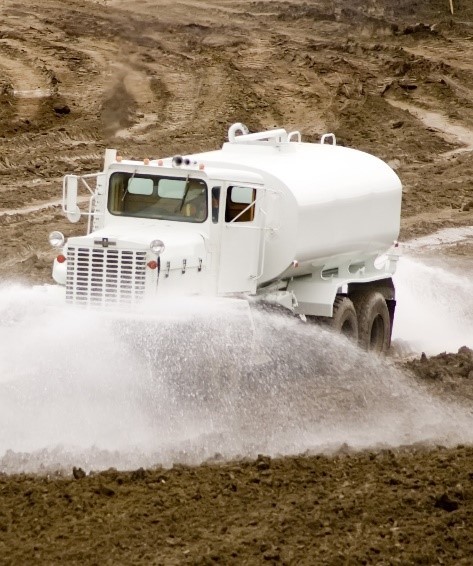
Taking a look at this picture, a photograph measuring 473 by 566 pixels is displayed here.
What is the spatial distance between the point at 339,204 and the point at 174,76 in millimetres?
24731

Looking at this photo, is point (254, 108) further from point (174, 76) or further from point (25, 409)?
point (25, 409)

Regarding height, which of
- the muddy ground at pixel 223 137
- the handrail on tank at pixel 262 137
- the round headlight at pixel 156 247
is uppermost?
the handrail on tank at pixel 262 137

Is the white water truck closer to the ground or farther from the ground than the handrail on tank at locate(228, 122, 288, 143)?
closer to the ground

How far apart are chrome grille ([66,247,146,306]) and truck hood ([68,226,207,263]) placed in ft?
0.26

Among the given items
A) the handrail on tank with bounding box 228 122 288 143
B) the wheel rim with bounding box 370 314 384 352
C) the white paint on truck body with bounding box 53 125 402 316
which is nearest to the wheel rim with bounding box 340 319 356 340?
the white paint on truck body with bounding box 53 125 402 316

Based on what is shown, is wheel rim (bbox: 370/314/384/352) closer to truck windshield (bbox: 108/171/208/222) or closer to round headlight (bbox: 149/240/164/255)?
truck windshield (bbox: 108/171/208/222)

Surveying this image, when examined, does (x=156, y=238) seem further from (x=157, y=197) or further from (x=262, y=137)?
(x=262, y=137)

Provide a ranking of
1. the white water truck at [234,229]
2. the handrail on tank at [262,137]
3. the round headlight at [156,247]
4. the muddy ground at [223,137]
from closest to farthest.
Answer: the muddy ground at [223,137] < the round headlight at [156,247] < the white water truck at [234,229] < the handrail on tank at [262,137]

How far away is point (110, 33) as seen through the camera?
4506cm

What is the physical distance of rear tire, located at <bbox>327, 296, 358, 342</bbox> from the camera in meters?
16.6

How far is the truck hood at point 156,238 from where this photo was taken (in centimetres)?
1398

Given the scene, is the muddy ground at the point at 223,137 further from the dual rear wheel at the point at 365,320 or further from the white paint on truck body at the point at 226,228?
the white paint on truck body at the point at 226,228

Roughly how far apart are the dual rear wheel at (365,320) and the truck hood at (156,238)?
2427 millimetres

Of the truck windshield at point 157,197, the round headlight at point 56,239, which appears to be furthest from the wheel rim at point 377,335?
the round headlight at point 56,239
